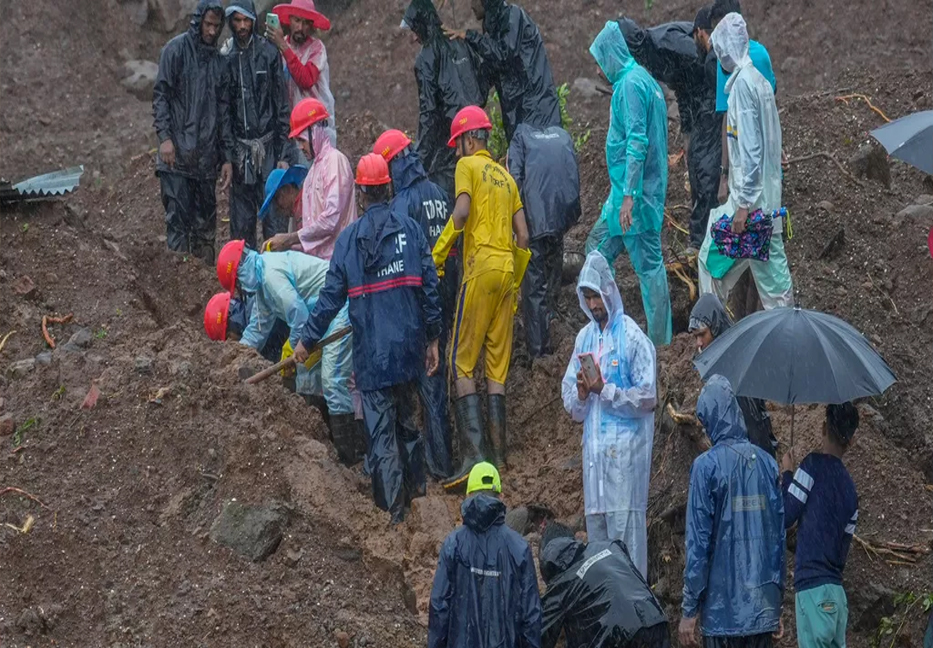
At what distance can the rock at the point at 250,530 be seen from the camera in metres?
9.05

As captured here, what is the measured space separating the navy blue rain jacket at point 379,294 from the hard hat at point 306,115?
4.93 feet

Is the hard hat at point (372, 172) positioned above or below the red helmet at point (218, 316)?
above

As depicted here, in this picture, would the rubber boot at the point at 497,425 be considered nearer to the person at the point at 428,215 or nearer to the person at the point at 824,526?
the person at the point at 428,215

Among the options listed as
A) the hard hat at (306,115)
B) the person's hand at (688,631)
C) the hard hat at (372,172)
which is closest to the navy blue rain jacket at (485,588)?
the person's hand at (688,631)

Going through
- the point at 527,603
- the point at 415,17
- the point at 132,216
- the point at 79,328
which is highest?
the point at 415,17

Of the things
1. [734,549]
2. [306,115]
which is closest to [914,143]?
[734,549]

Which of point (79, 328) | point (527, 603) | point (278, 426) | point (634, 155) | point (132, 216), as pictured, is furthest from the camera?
point (132, 216)

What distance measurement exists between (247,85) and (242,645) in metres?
5.21

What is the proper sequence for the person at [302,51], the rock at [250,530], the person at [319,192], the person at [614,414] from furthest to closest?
the person at [302,51] → the person at [319,192] → the rock at [250,530] → the person at [614,414]

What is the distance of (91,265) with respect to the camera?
474 inches

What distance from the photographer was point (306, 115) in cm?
1091

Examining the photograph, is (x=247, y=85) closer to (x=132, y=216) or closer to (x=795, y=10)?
(x=132, y=216)

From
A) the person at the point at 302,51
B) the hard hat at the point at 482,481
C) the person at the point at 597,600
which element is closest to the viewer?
the person at the point at 597,600

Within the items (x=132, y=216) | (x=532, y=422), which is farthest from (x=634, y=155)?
(x=132, y=216)
